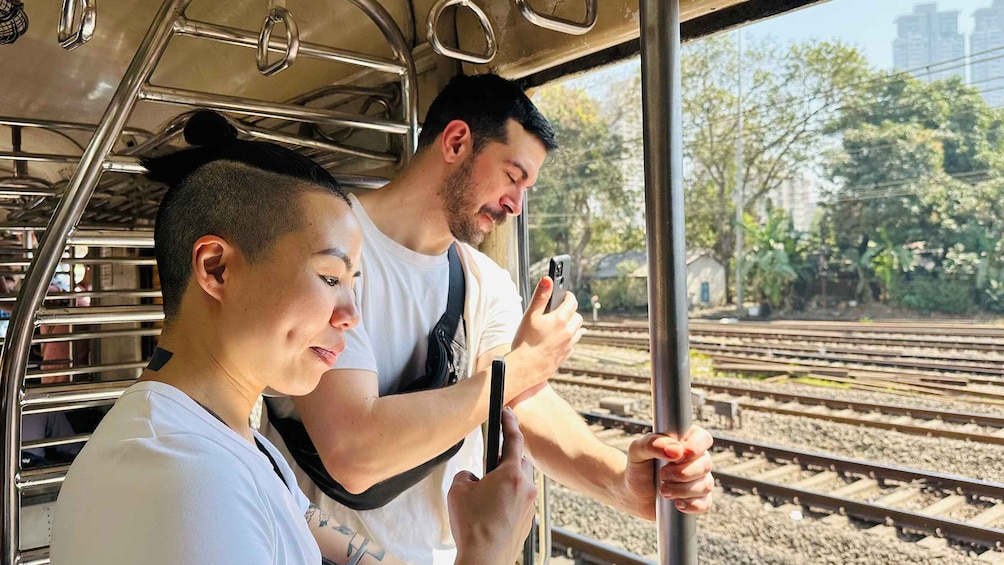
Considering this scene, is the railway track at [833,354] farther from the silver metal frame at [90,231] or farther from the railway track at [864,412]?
the silver metal frame at [90,231]

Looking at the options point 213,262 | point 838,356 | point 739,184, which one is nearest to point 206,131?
point 213,262

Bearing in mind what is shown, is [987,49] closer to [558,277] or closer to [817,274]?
[817,274]

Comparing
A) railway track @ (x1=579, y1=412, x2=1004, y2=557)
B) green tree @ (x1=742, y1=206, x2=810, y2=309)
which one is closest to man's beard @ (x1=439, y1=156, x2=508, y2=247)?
railway track @ (x1=579, y1=412, x2=1004, y2=557)

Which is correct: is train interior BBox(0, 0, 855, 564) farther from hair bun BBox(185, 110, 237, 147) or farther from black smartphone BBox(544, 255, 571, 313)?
black smartphone BBox(544, 255, 571, 313)

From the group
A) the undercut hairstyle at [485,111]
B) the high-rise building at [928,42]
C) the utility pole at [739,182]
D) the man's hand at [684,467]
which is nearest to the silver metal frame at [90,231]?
the undercut hairstyle at [485,111]

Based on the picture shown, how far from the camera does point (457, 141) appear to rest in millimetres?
1838

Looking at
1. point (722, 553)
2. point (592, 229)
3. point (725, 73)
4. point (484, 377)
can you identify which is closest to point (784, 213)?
point (725, 73)

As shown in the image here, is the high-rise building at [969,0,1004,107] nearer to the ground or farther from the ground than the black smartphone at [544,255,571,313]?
farther from the ground

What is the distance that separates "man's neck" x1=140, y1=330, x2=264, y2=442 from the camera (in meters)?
0.93

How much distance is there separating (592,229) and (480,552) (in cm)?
1898

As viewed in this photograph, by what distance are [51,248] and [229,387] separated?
0.97 m

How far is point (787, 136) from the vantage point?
1708cm

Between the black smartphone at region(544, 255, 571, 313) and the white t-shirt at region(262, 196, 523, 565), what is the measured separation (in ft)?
1.00

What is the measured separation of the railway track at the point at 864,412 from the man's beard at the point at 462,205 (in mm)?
4830
